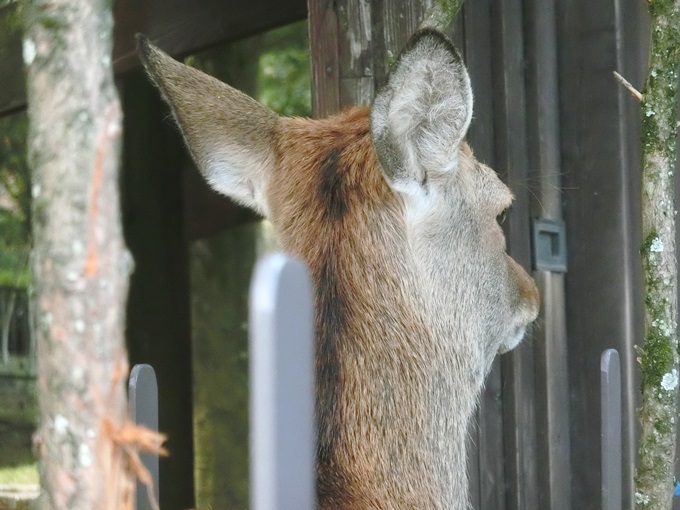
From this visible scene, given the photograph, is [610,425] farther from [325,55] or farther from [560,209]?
[325,55]

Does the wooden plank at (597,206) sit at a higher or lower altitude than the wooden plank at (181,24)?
lower

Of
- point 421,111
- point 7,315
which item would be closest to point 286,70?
point 7,315

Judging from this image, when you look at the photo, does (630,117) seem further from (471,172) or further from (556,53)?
(471,172)

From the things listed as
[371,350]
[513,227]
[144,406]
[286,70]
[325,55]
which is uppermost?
[286,70]

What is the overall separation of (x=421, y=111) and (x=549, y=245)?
77.8 inches

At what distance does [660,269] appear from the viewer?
332cm

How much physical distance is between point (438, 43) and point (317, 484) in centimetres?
113

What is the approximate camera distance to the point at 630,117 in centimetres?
449

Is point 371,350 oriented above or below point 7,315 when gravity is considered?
below

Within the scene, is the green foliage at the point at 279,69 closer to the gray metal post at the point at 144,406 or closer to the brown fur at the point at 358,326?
the brown fur at the point at 358,326

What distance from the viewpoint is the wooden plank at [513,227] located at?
4.42m

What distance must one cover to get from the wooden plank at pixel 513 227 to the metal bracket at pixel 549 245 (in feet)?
0.14

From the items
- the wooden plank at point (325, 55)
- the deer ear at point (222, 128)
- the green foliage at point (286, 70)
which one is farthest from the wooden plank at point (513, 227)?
the green foliage at point (286, 70)

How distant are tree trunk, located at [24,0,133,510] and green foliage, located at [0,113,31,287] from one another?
5.54 m
